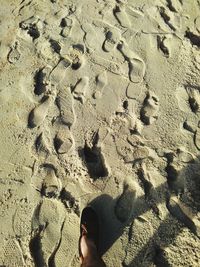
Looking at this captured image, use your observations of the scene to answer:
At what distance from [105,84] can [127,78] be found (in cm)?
18

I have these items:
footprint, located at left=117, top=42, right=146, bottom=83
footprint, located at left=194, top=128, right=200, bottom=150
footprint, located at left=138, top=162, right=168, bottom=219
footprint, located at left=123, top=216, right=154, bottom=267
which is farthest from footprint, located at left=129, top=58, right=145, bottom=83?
footprint, located at left=123, top=216, right=154, bottom=267

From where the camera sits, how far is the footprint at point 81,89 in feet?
9.95

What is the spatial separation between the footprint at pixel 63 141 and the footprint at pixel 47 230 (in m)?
0.39

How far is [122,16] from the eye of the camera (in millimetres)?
3457

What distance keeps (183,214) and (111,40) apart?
5.30ft

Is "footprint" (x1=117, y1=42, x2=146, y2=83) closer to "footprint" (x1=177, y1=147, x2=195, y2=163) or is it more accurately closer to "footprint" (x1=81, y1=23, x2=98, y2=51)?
"footprint" (x1=81, y1=23, x2=98, y2=51)

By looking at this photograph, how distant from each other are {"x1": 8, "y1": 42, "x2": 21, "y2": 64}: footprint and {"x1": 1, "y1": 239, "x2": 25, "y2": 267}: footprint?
1.57 meters

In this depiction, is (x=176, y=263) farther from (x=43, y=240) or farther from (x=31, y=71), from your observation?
(x=31, y=71)

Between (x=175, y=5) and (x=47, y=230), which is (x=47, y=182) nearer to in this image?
(x=47, y=230)

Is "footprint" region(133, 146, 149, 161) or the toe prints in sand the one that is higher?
"footprint" region(133, 146, 149, 161)

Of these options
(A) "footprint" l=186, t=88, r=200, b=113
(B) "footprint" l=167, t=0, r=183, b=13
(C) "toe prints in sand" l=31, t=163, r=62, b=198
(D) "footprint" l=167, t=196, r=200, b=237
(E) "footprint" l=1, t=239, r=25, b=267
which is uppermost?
(B) "footprint" l=167, t=0, r=183, b=13

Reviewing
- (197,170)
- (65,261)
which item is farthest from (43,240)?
(197,170)

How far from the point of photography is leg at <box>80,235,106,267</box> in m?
2.34

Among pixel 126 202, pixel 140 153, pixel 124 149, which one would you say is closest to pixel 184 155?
pixel 140 153
